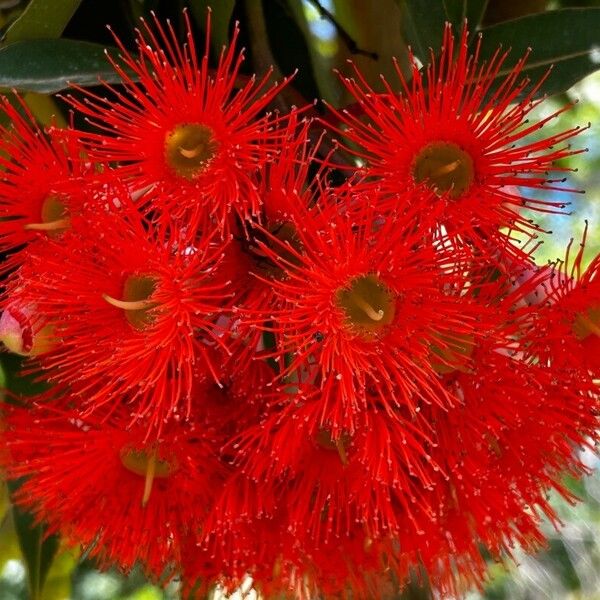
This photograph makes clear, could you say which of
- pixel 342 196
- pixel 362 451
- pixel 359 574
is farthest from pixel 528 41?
pixel 359 574

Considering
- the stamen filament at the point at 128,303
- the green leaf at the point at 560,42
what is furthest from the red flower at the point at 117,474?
the green leaf at the point at 560,42

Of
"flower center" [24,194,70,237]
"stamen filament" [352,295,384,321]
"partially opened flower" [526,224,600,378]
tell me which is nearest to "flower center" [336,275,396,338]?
"stamen filament" [352,295,384,321]

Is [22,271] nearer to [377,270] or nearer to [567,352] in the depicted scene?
[377,270]

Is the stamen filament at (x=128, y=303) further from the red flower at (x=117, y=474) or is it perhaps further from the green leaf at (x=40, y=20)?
the green leaf at (x=40, y=20)

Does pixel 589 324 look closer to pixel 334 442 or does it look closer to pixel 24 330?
pixel 334 442

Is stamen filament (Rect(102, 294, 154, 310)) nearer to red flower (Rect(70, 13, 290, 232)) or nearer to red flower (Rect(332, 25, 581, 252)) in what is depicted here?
red flower (Rect(70, 13, 290, 232))

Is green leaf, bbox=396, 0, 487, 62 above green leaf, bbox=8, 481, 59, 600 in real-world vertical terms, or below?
above
